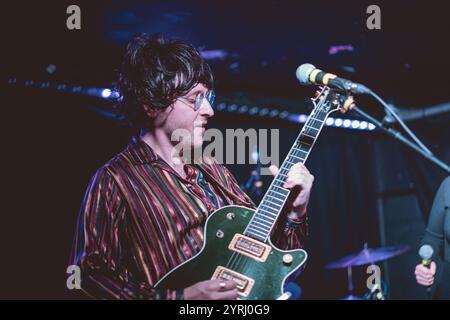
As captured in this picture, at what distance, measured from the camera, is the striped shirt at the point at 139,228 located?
2.03 m

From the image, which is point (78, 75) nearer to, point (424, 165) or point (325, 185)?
point (325, 185)

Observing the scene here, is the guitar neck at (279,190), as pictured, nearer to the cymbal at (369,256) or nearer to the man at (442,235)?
the man at (442,235)

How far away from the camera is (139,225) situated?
218 centimetres

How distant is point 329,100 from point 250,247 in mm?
835

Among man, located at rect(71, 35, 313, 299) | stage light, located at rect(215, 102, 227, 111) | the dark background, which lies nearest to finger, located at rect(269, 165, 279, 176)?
man, located at rect(71, 35, 313, 299)

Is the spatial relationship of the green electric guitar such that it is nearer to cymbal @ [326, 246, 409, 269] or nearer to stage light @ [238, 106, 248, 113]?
cymbal @ [326, 246, 409, 269]

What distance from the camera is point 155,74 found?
2.57m

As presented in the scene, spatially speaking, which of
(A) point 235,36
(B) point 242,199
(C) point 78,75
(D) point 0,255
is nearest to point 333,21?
(A) point 235,36

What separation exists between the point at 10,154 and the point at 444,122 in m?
6.18

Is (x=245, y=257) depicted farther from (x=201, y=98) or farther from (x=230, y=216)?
(x=201, y=98)

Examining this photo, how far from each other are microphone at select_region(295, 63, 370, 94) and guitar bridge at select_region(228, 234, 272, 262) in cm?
80

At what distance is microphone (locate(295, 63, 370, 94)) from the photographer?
2.20 meters

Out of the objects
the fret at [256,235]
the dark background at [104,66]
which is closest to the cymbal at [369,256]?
the dark background at [104,66]

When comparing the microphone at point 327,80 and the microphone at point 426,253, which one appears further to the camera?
the microphone at point 426,253
